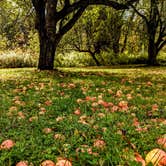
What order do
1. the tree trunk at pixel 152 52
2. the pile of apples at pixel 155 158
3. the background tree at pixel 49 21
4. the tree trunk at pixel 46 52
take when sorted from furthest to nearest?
the tree trunk at pixel 152 52 → the tree trunk at pixel 46 52 → the background tree at pixel 49 21 → the pile of apples at pixel 155 158

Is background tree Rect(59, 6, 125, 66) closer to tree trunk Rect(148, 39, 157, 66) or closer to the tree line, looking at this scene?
the tree line

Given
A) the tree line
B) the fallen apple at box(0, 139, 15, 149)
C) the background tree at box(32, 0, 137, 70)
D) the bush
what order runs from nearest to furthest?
1. the fallen apple at box(0, 139, 15, 149)
2. the background tree at box(32, 0, 137, 70)
3. the tree line
4. the bush

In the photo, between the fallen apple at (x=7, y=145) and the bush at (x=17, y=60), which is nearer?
the fallen apple at (x=7, y=145)

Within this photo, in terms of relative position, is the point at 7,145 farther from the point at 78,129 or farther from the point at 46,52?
the point at 46,52

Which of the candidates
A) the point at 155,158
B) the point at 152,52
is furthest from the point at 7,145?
the point at 152,52

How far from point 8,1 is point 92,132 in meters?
14.2

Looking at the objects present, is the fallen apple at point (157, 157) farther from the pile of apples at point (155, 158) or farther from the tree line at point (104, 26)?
the tree line at point (104, 26)

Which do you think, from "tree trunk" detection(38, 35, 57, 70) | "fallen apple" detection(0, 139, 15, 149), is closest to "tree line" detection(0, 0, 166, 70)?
"tree trunk" detection(38, 35, 57, 70)

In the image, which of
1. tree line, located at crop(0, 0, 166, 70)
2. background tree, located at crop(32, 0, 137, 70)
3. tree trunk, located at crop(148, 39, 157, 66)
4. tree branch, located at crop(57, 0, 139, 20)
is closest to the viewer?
tree branch, located at crop(57, 0, 139, 20)

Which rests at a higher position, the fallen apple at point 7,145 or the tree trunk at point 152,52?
the tree trunk at point 152,52

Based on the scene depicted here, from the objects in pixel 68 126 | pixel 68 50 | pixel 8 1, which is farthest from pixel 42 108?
pixel 68 50

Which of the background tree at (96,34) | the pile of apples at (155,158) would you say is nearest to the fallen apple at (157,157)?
the pile of apples at (155,158)

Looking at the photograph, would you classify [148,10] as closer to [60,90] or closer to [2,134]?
[60,90]

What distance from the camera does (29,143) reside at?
13.8 feet
